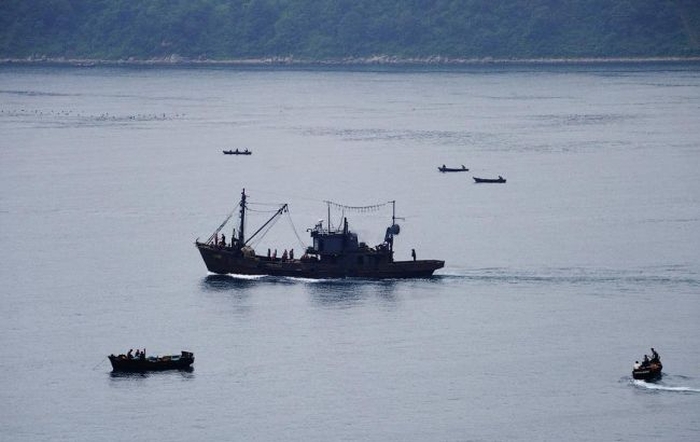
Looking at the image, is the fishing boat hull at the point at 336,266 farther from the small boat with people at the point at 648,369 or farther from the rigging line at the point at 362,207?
the small boat with people at the point at 648,369

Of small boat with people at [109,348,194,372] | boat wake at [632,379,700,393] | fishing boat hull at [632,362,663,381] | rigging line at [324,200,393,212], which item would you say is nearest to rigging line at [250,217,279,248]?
rigging line at [324,200,393,212]

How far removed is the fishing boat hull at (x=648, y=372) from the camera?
11081cm

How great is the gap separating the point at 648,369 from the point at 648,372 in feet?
0.70

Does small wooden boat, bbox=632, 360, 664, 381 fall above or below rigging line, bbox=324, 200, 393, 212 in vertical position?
below

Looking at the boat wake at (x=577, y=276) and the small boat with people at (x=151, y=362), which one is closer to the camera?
the small boat with people at (x=151, y=362)

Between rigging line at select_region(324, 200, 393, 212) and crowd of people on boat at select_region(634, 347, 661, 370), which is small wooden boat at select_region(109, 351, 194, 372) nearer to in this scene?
crowd of people on boat at select_region(634, 347, 661, 370)

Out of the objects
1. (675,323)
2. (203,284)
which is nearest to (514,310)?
(675,323)

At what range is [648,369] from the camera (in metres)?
111

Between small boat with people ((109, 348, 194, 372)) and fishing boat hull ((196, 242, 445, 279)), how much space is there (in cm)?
3186

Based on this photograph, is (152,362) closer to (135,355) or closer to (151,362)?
(151,362)

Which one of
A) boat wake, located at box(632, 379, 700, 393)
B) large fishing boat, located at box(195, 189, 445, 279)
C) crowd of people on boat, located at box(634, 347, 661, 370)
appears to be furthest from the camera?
large fishing boat, located at box(195, 189, 445, 279)

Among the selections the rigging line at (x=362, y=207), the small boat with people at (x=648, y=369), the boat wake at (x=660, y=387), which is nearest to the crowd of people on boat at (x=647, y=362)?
the small boat with people at (x=648, y=369)

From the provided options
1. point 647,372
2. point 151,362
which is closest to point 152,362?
point 151,362

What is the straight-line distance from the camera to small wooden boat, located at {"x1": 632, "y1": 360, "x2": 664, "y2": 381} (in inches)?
4363
